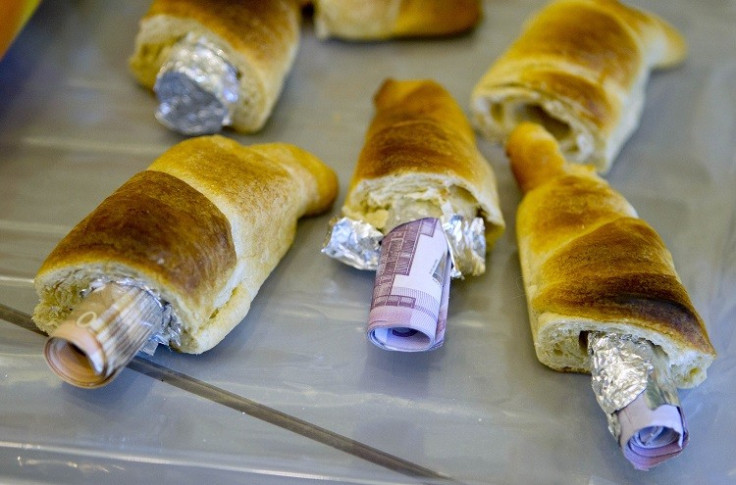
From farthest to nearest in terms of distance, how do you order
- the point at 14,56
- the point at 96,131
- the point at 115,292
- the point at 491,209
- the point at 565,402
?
the point at 14,56
the point at 96,131
the point at 491,209
the point at 565,402
the point at 115,292

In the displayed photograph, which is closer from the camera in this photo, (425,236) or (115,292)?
(115,292)

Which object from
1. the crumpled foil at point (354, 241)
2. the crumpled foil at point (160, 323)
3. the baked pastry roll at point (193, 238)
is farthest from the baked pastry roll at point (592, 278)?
the crumpled foil at point (160, 323)

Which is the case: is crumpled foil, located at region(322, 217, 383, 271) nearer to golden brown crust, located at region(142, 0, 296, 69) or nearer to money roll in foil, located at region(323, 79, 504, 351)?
money roll in foil, located at region(323, 79, 504, 351)

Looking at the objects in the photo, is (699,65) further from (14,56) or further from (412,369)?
(14,56)

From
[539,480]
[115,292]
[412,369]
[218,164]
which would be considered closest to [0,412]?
[115,292]

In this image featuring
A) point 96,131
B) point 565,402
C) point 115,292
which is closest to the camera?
point 115,292

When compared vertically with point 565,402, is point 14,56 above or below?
above
